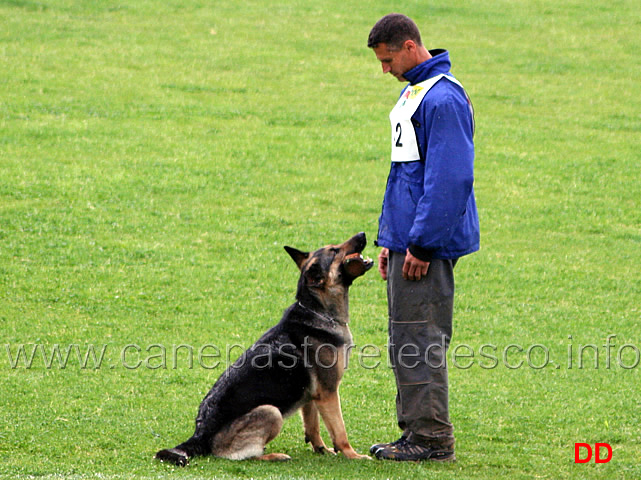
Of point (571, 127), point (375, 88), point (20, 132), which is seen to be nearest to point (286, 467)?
point (20, 132)

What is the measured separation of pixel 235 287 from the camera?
427 inches

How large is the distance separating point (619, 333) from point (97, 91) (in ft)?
42.5

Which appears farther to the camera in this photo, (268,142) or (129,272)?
(268,142)

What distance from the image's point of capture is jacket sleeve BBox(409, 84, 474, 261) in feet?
17.5

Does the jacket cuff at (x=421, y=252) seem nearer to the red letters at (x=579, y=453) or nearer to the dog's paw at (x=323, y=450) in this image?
the dog's paw at (x=323, y=450)

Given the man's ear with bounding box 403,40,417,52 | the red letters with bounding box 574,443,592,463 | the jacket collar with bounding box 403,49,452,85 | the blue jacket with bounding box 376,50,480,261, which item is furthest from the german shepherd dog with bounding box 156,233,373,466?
the red letters with bounding box 574,443,592,463

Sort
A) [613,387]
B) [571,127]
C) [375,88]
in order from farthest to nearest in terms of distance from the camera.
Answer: [375,88] → [571,127] → [613,387]

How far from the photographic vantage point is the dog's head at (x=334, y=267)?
6.06 meters

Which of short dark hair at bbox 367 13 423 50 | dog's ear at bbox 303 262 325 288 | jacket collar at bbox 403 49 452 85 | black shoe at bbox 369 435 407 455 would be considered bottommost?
black shoe at bbox 369 435 407 455

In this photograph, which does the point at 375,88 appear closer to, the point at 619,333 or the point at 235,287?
the point at 235,287

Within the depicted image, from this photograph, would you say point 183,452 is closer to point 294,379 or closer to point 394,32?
point 294,379

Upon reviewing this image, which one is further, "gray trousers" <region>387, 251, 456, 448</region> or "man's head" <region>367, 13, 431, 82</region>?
"gray trousers" <region>387, 251, 456, 448</region>

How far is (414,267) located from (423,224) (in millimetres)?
347

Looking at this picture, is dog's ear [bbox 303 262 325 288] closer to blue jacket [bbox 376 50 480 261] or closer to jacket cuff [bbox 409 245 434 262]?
blue jacket [bbox 376 50 480 261]
